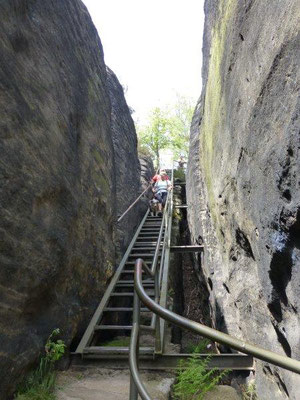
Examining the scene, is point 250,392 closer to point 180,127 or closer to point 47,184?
point 47,184

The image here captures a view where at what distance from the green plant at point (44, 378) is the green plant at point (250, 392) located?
8.09ft

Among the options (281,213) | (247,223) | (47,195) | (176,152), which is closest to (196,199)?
(247,223)

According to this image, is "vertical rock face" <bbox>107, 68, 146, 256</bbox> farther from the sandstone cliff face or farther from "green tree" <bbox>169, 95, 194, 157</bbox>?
"green tree" <bbox>169, 95, 194, 157</bbox>

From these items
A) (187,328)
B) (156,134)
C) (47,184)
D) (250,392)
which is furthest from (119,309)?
(156,134)

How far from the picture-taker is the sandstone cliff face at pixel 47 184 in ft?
10.1

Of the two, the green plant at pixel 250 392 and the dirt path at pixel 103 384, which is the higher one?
the green plant at pixel 250 392

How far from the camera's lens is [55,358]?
11.7 feet

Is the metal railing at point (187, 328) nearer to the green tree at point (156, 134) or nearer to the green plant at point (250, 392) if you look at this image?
the green plant at point (250, 392)

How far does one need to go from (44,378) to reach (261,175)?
3.03 m

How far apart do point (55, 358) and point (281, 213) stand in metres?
2.80

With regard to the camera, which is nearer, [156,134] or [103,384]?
[103,384]

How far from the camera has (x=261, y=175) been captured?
10.4 feet

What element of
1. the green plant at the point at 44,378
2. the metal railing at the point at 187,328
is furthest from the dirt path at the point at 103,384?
the metal railing at the point at 187,328

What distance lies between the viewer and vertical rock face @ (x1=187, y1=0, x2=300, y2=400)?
8.36ft
